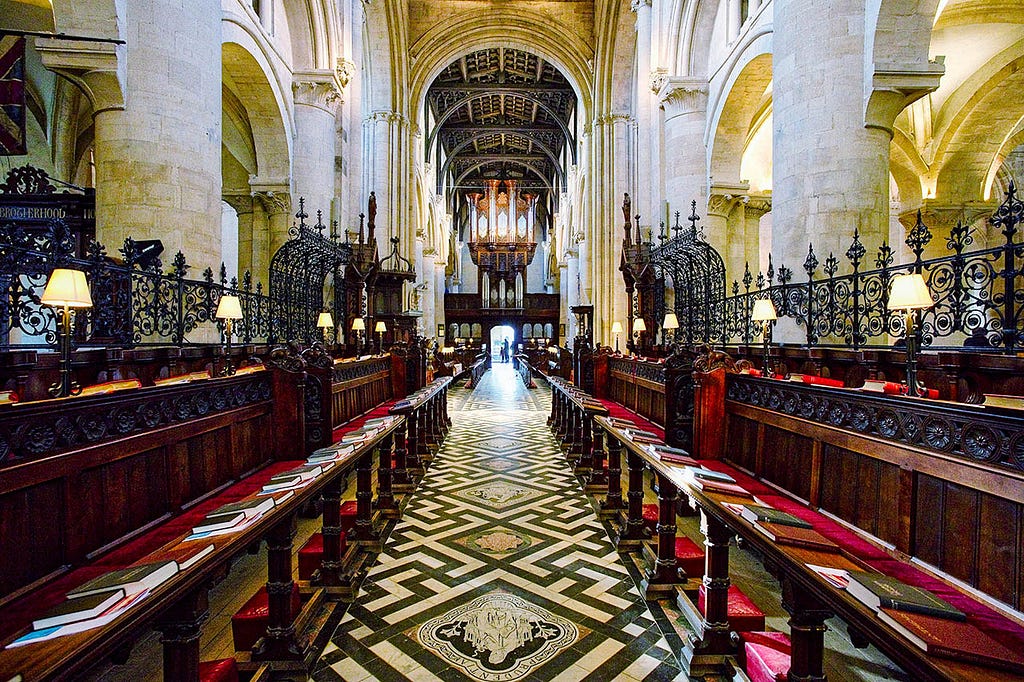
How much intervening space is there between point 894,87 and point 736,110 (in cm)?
475

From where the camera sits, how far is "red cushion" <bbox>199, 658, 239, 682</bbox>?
1.99 m

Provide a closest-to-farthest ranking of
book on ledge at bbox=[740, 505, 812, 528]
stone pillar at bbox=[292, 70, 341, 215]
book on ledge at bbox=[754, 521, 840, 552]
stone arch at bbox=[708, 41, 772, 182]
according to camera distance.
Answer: book on ledge at bbox=[754, 521, 840, 552] < book on ledge at bbox=[740, 505, 812, 528] < stone arch at bbox=[708, 41, 772, 182] < stone pillar at bbox=[292, 70, 341, 215]

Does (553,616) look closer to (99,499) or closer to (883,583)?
(883,583)

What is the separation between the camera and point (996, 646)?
1.12 m

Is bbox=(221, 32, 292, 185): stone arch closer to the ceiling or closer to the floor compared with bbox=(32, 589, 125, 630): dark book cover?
closer to the ceiling

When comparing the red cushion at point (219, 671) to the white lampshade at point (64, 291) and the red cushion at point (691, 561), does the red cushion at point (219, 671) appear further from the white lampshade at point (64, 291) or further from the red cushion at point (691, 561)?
the red cushion at point (691, 561)

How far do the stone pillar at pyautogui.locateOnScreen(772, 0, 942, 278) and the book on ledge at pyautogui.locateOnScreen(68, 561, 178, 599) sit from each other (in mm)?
6136

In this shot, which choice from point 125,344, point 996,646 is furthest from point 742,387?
point 125,344

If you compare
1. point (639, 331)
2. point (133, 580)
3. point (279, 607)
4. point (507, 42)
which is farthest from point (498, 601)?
point (507, 42)

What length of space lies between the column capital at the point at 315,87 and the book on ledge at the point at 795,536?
11.3 m

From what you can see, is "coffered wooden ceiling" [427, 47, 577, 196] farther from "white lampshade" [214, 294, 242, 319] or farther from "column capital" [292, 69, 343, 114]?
"white lampshade" [214, 294, 242, 319]

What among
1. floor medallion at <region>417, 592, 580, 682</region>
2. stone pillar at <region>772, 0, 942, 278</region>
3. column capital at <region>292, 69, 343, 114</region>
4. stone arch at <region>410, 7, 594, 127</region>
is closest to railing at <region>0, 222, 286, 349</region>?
floor medallion at <region>417, 592, 580, 682</region>

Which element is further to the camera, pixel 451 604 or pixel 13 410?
pixel 451 604

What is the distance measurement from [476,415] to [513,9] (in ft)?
51.7
